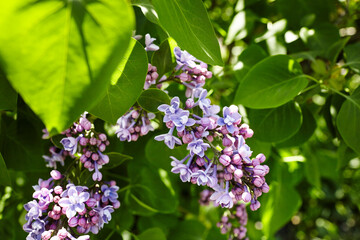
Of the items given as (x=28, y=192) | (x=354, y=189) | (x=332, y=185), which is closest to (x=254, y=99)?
(x=28, y=192)

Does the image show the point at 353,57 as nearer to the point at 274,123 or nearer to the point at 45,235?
the point at 274,123

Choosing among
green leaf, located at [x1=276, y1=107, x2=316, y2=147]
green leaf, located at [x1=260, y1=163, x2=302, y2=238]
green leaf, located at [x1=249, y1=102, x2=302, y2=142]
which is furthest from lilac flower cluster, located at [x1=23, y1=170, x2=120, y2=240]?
green leaf, located at [x1=260, y1=163, x2=302, y2=238]

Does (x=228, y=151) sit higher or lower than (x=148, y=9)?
lower

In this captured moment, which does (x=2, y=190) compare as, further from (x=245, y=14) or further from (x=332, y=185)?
(x=332, y=185)

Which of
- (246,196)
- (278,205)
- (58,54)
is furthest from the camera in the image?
(278,205)

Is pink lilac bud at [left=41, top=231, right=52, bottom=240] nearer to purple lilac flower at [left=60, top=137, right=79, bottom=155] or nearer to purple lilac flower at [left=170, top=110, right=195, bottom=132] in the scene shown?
purple lilac flower at [left=60, top=137, right=79, bottom=155]

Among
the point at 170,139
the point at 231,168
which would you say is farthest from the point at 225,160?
the point at 170,139
